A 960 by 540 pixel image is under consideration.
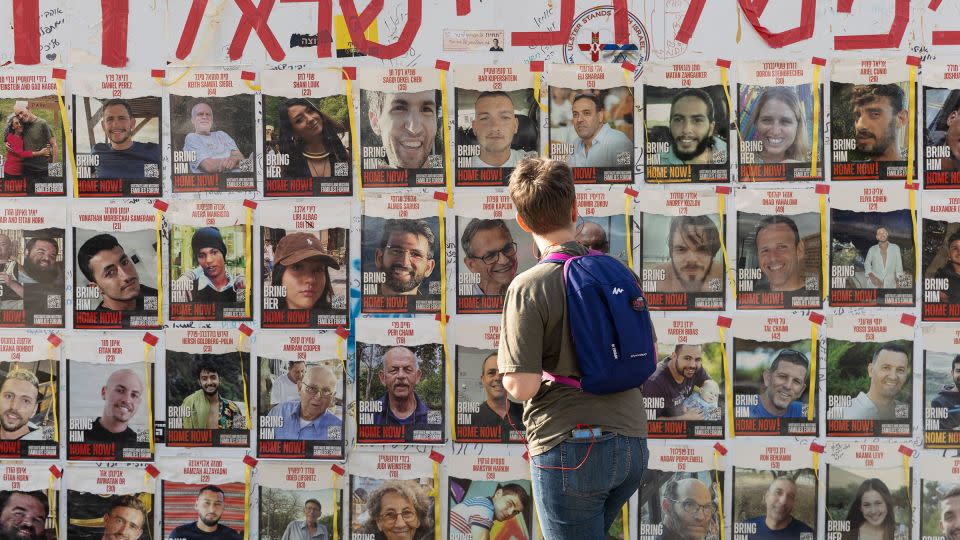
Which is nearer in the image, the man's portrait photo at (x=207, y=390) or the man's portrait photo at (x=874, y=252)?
the man's portrait photo at (x=874, y=252)

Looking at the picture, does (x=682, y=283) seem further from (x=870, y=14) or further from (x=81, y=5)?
(x=81, y=5)

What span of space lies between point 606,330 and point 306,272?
1709 millimetres

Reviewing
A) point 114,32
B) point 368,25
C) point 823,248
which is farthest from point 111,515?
point 823,248

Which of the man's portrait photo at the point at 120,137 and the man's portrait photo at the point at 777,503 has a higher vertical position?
the man's portrait photo at the point at 120,137

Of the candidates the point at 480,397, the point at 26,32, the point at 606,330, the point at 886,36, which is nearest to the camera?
the point at 606,330

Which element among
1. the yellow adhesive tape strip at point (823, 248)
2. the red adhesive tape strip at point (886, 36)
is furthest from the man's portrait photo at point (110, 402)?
the red adhesive tape strip at point (886, 36)

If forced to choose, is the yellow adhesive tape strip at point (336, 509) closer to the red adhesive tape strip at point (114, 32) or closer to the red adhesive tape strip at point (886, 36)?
the red adhesive tape strip at point (114, 32)

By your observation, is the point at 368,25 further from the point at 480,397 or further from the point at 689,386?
the point at 689,386

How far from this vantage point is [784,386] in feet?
11.7

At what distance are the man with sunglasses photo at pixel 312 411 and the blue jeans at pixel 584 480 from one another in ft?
4.87

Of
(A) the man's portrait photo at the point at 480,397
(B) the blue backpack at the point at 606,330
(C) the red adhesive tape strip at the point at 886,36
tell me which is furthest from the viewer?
(A) the man's portrait photo at the point at 480,397

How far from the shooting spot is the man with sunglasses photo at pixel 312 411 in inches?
143

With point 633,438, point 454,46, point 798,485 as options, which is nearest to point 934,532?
point 798,485

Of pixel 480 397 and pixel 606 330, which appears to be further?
pixel 480 397
